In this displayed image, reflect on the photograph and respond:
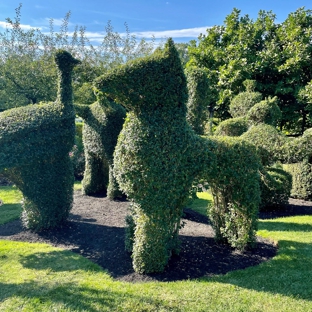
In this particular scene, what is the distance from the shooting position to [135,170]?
4336 mm

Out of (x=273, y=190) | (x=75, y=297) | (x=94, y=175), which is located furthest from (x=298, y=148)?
(x=94, y=175)

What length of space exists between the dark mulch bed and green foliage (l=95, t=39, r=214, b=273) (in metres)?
0.48

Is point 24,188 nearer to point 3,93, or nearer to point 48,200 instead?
point 48,200

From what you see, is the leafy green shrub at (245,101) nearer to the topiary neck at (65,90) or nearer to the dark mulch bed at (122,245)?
the dark mulch bed at (122,245)

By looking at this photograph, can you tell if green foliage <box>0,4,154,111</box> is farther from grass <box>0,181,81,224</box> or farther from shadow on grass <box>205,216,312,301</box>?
shadow on grass <box>205,216,312,301</box>

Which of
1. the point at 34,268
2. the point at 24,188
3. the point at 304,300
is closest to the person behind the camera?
the point at 304,300

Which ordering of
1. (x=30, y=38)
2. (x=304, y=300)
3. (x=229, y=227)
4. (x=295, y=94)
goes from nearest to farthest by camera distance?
(x=304, y=300), (x=229, y=227), (x=295, y=94), (x=30, y=38)

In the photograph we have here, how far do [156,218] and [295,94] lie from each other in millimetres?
12249

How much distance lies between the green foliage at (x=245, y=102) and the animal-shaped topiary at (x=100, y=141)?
438 centimetres

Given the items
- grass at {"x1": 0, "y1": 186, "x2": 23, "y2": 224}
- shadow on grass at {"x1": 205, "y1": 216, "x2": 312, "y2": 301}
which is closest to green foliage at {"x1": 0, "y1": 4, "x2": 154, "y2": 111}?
grass at {"x1": 0, "y1": 186, "x2": 23, "y2": 224}

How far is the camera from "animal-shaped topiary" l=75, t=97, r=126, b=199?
8750 millimetres

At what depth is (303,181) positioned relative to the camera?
10141 mm

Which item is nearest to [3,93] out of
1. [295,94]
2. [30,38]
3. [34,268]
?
[30,38]

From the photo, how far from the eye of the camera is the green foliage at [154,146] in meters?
4.21
